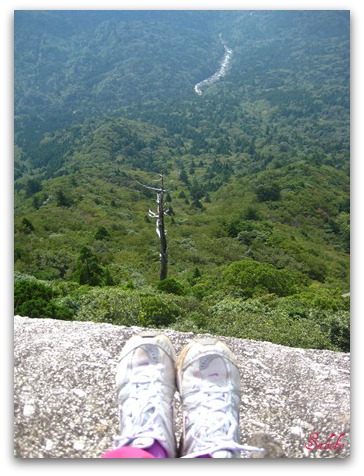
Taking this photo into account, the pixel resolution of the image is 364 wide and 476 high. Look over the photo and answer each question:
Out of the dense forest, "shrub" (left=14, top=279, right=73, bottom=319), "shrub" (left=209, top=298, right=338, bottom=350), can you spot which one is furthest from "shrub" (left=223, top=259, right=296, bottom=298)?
"shrub" (left=14, top=279, right=73, bottom=319)

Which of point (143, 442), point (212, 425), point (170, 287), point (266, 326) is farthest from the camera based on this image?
point (170, 287)

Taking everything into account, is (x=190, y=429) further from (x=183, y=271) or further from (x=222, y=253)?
(x=222, y=253)

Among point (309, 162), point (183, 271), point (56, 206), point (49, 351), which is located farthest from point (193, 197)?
point (49, 351)

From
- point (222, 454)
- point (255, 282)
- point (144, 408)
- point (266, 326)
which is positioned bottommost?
point (222, 454)

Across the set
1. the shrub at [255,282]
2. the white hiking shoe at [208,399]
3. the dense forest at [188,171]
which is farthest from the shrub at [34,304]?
the shrub at [255,282]

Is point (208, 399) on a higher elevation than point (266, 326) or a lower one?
lower

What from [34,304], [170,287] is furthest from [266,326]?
[170,287]

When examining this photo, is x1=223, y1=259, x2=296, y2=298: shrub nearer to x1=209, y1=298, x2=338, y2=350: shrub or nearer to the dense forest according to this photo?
the dense forest

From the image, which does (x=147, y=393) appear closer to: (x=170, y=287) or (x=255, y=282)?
(x=170, y=287)
